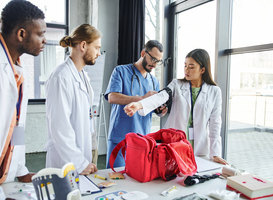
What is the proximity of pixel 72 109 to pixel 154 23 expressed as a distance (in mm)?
2689

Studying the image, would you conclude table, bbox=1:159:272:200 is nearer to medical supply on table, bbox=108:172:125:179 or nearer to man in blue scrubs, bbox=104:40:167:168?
medical supply on table, bbox=108:172:125:179

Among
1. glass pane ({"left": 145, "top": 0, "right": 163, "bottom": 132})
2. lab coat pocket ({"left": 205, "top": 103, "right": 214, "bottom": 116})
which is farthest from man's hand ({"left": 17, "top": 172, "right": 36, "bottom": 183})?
glass pane ({"left": 145, "top": 0, "right": 163, "bottom": 132})

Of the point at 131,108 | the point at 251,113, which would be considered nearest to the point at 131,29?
the point at 251,113

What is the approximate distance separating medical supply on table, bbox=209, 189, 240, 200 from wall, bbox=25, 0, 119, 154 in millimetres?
3529

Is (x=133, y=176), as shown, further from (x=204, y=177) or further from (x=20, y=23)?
(x=20, y=23)

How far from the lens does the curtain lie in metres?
3.66

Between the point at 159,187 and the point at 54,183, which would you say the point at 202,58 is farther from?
the point at 54,183

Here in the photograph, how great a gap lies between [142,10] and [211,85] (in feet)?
7.14

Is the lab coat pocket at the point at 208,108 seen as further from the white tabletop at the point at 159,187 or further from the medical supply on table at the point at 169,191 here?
the medical supply on table at the point at 169,191

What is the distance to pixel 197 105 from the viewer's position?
189 cm

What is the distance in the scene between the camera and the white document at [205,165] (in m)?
1.55

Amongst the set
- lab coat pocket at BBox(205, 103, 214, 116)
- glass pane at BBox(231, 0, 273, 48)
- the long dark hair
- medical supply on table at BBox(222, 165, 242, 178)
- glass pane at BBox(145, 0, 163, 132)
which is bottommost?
medical supply on table at BBox(222, 165, 242, 178)

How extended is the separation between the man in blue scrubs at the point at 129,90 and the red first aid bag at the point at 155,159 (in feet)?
2.30

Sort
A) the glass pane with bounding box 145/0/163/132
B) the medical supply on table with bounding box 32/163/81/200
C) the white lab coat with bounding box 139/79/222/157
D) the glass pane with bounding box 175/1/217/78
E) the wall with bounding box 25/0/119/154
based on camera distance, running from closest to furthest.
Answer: the medical supply on table with bounding box 32/163/81/200 < the white lab coat with bounding box 139/79/222/157 < the glass pane with bounding box 175/1/217/78 < the glass pane with bounding box 145/0/163/132 < the wall with bounding box 25/0/119/154
